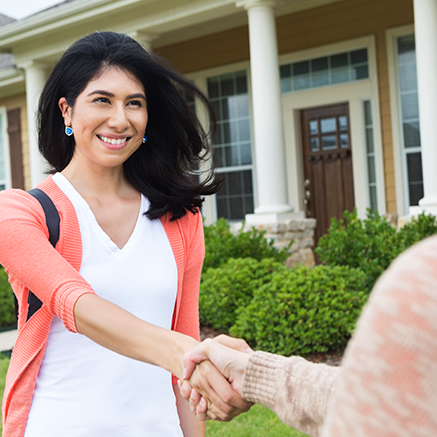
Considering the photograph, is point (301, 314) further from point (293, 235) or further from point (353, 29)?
point (353, 29)

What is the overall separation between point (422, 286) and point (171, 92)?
5.40 ft

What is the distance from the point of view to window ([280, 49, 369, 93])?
29.1ft

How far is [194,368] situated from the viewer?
1.51 metres

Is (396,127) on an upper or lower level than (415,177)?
upper

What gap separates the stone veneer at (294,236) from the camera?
7.52m

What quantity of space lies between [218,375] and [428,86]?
598 cm

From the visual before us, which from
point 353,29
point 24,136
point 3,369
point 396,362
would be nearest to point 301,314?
point 3,369

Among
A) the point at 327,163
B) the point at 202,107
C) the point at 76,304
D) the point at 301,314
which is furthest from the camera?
the point at 202,107

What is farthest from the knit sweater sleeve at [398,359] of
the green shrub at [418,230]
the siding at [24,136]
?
the siding at [24,136]

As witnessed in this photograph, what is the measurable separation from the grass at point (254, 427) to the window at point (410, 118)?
5.44 m

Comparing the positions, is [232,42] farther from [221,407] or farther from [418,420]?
[418,420]

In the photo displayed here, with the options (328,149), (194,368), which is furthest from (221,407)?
(328,149)

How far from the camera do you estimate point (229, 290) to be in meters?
5.86

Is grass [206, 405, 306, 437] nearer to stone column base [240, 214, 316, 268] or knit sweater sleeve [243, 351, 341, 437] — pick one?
knit sweater sleeve [243, 351, 341, 437]
